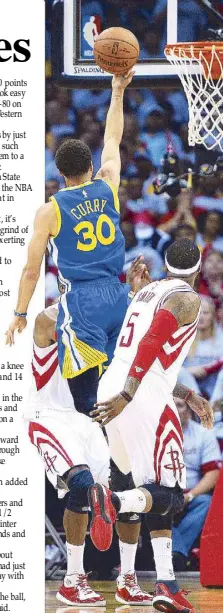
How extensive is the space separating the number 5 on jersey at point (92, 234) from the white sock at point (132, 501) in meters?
1.37

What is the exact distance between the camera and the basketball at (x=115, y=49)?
6.41 metres

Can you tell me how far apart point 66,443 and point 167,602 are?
38.7 inches

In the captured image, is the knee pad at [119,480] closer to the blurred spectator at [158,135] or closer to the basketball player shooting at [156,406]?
the basketball player shooting at [156,406]

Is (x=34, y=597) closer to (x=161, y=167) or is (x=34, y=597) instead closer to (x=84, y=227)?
(x=84, y=227)

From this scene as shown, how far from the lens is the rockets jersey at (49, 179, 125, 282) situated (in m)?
6.09

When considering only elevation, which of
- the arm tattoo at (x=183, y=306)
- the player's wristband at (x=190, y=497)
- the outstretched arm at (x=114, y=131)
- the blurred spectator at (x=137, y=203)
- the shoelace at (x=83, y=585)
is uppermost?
the outstretched arm at (x=114, y=131)

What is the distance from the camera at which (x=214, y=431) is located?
23.7ft

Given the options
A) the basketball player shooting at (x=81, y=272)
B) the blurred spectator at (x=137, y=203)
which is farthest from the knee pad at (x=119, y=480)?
the blurred spectator at (x=137, y=203)

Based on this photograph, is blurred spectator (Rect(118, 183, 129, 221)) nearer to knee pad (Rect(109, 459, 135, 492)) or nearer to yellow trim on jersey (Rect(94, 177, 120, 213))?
yellow trim on jersey (Rect(94, 177, 120, 213))

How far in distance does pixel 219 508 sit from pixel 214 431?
50cm

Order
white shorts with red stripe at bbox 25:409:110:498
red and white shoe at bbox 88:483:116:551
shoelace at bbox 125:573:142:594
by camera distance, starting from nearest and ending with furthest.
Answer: red and white shoe at bbox 88:483:116:551
white shorts with red stripe at bbox 25:409:110:498
shoelace at bbox 125:573:142:594

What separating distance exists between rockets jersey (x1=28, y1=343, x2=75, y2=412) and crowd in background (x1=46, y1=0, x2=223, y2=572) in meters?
0.99

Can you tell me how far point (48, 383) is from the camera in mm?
6430

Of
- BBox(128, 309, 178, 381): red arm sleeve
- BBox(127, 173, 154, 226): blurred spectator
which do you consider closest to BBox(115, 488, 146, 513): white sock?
BBox(128, 309, 178, 381): red arm sleeve
